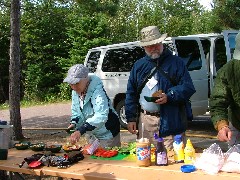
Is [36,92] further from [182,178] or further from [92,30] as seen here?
[182,178]

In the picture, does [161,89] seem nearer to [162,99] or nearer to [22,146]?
[162,99]

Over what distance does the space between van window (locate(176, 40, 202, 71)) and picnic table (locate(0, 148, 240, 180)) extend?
17.5ft

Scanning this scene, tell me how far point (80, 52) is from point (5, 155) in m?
16.4

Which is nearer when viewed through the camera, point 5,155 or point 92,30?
point 5,155

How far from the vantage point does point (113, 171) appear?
311 centimetres

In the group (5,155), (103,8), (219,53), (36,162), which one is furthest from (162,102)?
(103,8)

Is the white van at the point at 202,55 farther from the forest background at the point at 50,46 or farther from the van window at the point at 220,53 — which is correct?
the forest background at the point at 50,46

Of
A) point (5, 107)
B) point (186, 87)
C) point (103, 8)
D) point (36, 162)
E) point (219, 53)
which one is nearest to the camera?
point (36, 162)

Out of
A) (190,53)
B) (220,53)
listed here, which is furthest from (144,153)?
(220,53)

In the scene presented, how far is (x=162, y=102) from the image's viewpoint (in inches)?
145

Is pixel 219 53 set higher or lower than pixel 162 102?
higher

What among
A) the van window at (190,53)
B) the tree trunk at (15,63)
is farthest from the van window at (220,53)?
the tree trunk at (15,63)

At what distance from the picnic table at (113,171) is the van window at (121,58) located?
19.0 ft

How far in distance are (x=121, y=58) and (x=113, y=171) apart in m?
6.67
